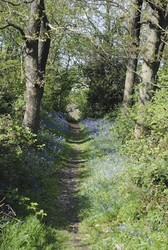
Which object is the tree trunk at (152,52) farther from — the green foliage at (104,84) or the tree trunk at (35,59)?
the green foliage at (104,84)

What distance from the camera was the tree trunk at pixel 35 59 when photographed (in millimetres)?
10477

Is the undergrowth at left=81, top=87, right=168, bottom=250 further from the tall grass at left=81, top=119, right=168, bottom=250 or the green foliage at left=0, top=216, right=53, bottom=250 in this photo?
the green foliage at left=0, top=216, right=53, bottom=250

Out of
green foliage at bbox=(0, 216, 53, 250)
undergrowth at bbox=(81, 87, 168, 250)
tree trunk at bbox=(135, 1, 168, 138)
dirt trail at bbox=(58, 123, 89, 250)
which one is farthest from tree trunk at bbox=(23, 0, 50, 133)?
green foliage at bbox=(0, 216, 53, 250)

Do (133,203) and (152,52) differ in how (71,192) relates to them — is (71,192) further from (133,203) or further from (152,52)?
(152,52)

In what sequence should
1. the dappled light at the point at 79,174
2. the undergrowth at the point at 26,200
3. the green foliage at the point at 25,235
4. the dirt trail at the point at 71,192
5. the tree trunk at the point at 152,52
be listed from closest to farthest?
the green foliage at the point at 25,235, the undergrowth at the point at 26,200, the dappled light at the point at 79,174, the dirt trail at the point at 71,192, the tree trunk at the point at 152,52

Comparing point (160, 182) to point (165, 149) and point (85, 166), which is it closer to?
point (165, 149)

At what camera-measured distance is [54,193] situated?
920 cm

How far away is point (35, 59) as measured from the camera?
35.3ft

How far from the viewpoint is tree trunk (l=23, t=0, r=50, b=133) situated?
10477mm

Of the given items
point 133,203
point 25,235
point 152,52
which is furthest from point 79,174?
point 25,235

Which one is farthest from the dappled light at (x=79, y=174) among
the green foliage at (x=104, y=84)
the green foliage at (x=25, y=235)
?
the green foliage at (x=104, y=84)

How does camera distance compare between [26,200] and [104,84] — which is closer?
[26,200]

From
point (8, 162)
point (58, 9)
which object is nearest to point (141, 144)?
point (8, 162)

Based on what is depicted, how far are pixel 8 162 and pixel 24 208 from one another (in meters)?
1.20
